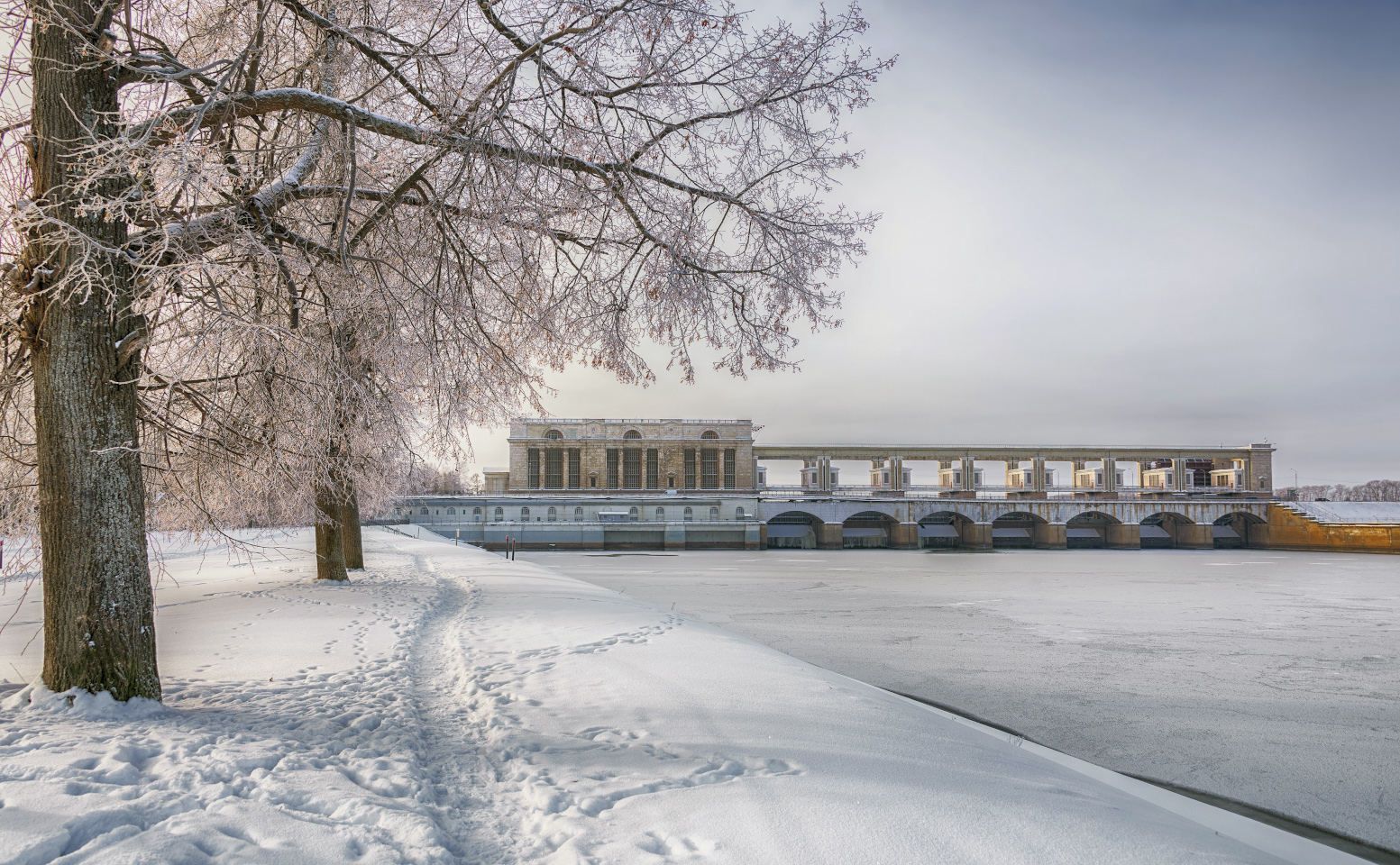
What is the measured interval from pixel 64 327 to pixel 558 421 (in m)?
65.0

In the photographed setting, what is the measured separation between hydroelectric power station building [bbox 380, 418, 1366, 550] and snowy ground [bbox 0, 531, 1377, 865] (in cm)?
4881

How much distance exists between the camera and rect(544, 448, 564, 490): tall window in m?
68.5

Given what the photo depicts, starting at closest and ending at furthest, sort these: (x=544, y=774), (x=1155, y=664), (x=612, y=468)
A: (x=544, y=774), (x=1155, y=664), (x=612, y=468)

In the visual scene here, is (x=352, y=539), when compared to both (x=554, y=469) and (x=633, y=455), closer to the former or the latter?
(x=554, y=469)

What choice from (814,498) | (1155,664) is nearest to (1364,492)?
(814,498)

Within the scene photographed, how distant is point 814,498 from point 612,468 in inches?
776

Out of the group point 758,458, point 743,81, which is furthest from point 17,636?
point 758,458

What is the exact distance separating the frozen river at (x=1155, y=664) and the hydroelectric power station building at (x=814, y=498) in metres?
35.6

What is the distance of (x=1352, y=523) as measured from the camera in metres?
57.3

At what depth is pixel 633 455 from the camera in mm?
69500

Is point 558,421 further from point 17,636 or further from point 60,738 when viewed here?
point 60,738

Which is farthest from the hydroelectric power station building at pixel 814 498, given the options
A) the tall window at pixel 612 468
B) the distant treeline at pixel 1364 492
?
the distant treeline at pixel 1364 492

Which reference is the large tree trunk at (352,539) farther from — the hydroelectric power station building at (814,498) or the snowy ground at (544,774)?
the hydroelectric power station building at (814,498)

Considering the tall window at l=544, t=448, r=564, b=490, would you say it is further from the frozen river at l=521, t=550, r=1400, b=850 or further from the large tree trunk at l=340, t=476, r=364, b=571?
the large tree trunk at l=340, t=476, r=364, b=571
